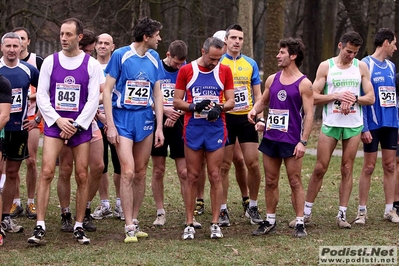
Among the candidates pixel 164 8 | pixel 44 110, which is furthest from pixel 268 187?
pixel 164 8

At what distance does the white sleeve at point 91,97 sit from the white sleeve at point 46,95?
0.28 meters

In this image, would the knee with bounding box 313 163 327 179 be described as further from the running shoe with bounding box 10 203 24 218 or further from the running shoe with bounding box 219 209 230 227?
the running shoe with bounding box 10 203 24 218

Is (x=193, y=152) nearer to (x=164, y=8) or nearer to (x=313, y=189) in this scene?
(x=313, y=189)

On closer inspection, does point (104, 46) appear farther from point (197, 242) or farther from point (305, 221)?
point (305, 221)

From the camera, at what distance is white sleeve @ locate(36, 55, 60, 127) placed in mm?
7723

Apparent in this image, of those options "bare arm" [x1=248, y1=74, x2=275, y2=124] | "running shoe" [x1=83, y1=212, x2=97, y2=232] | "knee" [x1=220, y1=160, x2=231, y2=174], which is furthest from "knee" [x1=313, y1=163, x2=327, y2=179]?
"running shoe" [x1=83, y1=212, x2=97, y2=232]

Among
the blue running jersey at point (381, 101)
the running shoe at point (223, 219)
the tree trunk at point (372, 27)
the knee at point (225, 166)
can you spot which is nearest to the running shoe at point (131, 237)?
the running shoe at point (223, 219)

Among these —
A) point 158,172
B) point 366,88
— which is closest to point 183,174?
point 158,172

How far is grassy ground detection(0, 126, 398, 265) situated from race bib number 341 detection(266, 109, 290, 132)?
4.26ft

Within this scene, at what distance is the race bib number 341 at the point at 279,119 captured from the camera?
8.23m

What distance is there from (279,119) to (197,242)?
173 cm

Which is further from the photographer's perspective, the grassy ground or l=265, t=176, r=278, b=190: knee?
l=265, t=176, r=278, b=190: knee

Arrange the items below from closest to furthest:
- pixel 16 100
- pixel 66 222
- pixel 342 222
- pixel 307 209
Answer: pixel 16 100
pixel 66 222
pixel 342 222
pixel 307 209

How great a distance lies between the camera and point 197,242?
8.01 m
